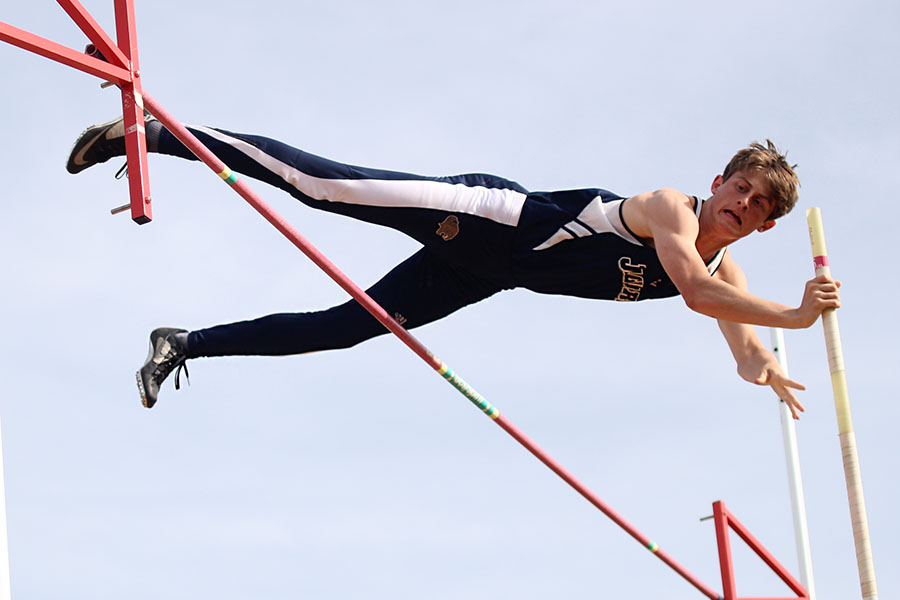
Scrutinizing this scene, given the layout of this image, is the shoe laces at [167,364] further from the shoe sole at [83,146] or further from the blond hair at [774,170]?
the blond hair at [774,170]

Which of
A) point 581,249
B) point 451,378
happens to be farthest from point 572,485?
point 581,249

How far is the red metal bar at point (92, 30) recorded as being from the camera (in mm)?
4645

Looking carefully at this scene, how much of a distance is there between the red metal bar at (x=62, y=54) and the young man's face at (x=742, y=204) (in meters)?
2.28

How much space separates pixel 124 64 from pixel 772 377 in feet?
9.78

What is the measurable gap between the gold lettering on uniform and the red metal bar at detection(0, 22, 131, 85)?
1.98 m

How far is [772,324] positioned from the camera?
4883mm

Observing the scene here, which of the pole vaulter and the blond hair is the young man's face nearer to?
the blond hair

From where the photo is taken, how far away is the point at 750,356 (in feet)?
19.2

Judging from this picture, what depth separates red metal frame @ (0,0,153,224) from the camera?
179 inches

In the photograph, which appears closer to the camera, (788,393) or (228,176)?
(228,176)

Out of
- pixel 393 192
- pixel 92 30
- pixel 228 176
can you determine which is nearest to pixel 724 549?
pixel 393 192

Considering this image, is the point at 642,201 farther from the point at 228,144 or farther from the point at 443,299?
the point at 228,144

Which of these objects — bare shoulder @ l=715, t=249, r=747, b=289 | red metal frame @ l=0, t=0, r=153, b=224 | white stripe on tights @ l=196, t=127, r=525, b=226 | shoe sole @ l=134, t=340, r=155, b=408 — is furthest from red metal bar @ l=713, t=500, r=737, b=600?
red metal frame @ l=0, t=0, r=153, b=224

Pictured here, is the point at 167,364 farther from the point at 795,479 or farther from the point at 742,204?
the point at 795,479
